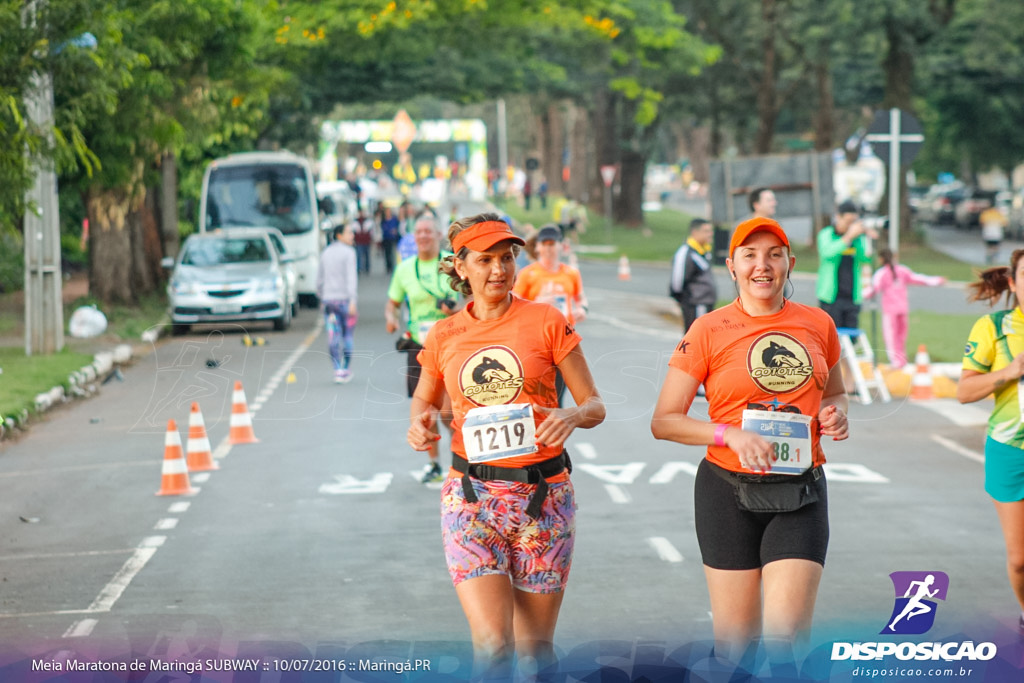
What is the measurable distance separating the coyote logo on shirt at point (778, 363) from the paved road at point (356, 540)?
40.1 inches

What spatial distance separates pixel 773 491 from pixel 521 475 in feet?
2.75

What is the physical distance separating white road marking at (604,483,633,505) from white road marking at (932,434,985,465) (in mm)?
3321

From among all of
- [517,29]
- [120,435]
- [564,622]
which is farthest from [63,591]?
[517,29]

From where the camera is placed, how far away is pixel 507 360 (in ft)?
17.1

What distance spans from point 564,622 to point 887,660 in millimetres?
2349

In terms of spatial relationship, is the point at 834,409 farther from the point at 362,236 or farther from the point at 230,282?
the point at 362,236

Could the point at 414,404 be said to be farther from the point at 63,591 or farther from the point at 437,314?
the point at 437,314

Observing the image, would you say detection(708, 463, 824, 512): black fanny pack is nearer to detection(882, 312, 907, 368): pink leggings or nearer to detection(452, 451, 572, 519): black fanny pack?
detection(452, 451, 572, 519): black fanny pack

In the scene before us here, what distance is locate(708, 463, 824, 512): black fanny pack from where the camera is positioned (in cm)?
517

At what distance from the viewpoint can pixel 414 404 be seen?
17.9ft

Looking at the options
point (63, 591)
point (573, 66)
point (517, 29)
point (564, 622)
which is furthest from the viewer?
point (573, 66)

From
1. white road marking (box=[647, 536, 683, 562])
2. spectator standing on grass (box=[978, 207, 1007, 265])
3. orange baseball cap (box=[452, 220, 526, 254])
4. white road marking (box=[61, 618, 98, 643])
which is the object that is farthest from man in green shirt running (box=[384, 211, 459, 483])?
spectator standing on grass (box=[978, 207, 1007, 265])

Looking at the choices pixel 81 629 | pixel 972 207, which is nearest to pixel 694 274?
pixel 81 629

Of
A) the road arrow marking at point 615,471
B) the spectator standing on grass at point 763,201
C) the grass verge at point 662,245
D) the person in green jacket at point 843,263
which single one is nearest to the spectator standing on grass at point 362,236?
the grass verge at point 662,245
